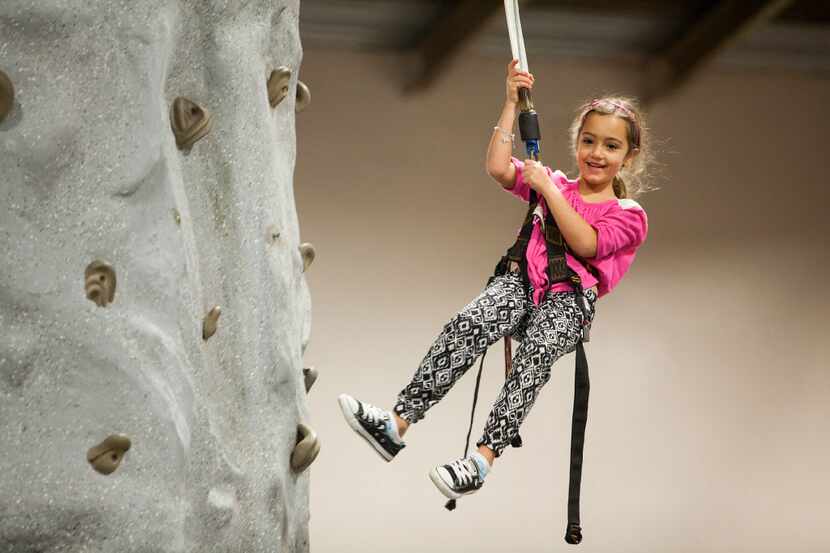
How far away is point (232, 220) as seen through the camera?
6.66 ft

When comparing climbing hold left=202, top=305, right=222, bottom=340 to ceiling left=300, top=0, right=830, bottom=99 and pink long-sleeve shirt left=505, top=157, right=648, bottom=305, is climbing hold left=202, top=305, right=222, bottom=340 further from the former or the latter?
ceiling left=300, top=0, right=830, bottom=99

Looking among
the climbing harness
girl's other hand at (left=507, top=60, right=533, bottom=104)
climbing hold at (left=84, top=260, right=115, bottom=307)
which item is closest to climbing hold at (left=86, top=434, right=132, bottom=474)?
climbing hold at (left=84, top=260, right=115, bottom=307)

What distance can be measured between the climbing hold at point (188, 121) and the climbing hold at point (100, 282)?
0.91ft

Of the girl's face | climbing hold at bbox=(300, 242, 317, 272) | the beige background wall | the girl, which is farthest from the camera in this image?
the beige background wall

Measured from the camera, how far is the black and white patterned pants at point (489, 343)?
296 cm

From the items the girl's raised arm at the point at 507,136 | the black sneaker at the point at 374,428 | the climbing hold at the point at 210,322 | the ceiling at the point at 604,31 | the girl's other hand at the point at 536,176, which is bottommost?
the climbing hold at the point at 210,322

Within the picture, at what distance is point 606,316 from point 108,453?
5112 mm

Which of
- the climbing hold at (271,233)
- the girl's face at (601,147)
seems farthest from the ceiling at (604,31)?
the climbing hold at (271,233)

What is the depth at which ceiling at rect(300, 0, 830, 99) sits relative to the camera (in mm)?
6082

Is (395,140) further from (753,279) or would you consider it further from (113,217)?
(113,217)

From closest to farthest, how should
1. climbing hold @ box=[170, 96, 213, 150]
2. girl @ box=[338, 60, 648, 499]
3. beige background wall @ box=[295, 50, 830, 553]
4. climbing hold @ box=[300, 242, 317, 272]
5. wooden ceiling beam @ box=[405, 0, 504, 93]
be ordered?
climbing hold @ box=[170, 96, 213, 150] < climbing hold @ box=[300, 242, 317, 272] < girl @ box=[338, 60, 648, 499] < wooden ceiling beam @ box=[405, 0, 504, 93] < beige background wall @ box=[295, 50, 830, 553]

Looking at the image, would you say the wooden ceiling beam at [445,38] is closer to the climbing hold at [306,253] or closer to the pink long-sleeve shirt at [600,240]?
the pink long-sleeve shirt at [600,240]

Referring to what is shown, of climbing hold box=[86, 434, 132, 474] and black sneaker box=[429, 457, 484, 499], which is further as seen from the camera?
black sneaker box=[429, 457, 484, 499]

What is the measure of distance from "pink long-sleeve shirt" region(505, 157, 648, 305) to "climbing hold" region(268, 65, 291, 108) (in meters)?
0.96
